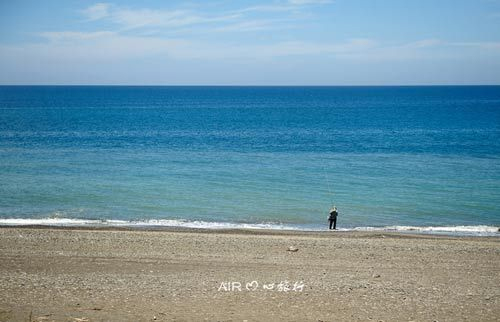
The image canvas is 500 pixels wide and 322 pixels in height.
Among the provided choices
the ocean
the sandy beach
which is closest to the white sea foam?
the ocean

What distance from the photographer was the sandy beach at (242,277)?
42.9 ft

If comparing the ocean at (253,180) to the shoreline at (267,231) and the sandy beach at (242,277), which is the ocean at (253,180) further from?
the sandy beach at (242,277)

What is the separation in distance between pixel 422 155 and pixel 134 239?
35.8 m

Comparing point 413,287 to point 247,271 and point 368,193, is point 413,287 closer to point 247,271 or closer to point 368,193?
point 247,271

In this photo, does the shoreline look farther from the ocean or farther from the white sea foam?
the ocean

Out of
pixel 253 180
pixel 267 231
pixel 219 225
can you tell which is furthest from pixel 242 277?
A: pixel 253 180

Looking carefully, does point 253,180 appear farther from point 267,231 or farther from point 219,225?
point 267,231

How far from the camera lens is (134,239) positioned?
846 inches

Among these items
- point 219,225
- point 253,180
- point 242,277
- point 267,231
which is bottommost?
point 219,225

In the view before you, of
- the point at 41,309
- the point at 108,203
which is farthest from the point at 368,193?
the point at 41,309

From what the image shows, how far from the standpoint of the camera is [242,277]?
1625cm

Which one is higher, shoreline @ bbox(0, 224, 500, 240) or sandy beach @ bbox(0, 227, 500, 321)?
sandy beach @ bbox(0, 227, 500, 321)

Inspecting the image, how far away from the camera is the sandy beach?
13.1 metres

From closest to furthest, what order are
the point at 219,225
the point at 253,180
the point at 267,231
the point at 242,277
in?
the point at 242,277 → the point at 267,231 → the point at 219,225 → the point at 253,180
